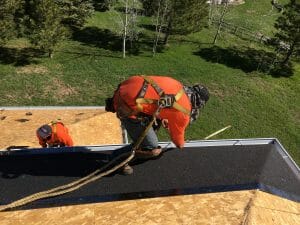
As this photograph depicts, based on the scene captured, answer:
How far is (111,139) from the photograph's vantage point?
14180mm

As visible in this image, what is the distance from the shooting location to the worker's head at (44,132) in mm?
10745

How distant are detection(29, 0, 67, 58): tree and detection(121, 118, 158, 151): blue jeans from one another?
20075 mm

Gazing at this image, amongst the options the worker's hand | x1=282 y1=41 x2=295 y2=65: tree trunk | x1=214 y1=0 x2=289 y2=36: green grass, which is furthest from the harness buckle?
x1=214 y1=0 x2=289 y2=36: green grass

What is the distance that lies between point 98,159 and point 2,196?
2.42 m

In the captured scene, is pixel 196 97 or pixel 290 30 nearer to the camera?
pixel 196 97

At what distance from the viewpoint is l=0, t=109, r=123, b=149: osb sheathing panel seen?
13.3 meters

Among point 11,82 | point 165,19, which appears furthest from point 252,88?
point 11,82

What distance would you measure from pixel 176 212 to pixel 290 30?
29.0 m

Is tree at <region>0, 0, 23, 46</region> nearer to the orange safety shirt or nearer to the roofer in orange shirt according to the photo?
the roofer in orange shirt

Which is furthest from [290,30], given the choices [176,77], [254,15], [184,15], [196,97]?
[196,97]

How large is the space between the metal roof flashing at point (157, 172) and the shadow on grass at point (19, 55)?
759 inches

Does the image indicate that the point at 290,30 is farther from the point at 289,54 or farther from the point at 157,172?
the point at 157,172

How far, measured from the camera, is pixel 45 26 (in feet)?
89.1

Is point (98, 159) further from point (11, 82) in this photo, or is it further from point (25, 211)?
point (11, 82)
